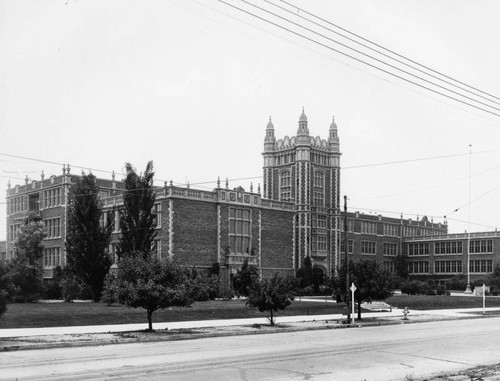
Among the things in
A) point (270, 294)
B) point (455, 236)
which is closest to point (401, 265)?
point (455, 236)

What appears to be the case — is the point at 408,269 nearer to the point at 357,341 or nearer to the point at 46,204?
the point at 46,204

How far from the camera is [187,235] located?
63.6 meters

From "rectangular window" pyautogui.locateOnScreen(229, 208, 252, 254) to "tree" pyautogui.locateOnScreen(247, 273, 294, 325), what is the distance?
3394cm

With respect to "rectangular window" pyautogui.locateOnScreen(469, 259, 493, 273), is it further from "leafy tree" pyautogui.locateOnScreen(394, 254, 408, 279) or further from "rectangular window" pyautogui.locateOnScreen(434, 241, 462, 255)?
"leafy tree" pyautogui.locateOnScreen(394, 254, 408, 279)

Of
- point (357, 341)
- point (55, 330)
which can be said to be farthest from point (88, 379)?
point (55, 330)

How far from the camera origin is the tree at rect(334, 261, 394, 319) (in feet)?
127

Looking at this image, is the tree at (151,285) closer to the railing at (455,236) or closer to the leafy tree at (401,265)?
the railing at (455,236)

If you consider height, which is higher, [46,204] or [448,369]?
[46,204]

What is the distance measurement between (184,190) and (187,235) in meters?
4.29

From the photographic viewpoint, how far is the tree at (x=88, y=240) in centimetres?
5394

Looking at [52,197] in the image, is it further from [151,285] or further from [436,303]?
[151,285]

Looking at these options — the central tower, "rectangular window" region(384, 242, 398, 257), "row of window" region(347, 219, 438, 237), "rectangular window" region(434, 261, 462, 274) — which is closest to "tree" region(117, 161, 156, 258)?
the central tower

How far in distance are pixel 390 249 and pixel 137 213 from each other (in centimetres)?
6452

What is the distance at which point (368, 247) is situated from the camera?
10600 centimetres
